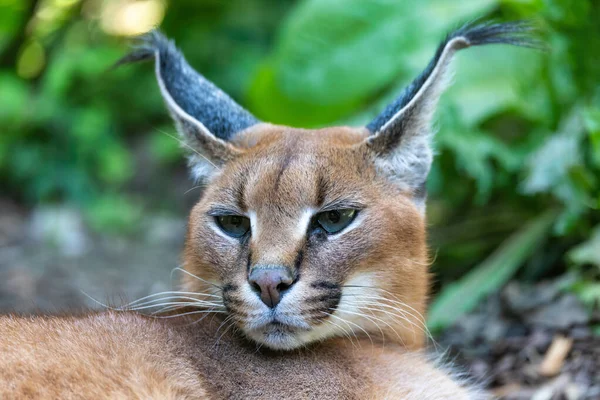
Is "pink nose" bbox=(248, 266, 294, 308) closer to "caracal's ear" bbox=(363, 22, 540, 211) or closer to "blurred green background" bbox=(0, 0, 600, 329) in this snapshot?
"caracal's ear" bbox=(363, 22, 540, 211)

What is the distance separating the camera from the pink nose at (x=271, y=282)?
378 cm

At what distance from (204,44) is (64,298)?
4683 mm

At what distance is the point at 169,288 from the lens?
747 cm

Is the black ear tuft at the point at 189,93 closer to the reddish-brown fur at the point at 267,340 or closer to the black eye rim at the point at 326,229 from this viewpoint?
the reddish-brown fur at the point at 267,340

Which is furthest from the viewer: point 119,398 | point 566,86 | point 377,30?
point 377,30

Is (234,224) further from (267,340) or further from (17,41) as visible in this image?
(17,41)

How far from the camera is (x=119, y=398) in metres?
3.59

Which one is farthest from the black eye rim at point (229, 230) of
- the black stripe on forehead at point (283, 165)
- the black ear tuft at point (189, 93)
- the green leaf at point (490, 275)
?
the green leaf at point (490, 275)

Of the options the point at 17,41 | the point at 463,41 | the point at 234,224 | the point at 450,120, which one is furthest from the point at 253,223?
the point at 17,41

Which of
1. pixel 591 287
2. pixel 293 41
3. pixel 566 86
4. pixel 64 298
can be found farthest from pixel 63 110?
pixel 591 287

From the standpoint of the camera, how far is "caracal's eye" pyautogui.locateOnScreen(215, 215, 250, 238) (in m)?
→ 4.26

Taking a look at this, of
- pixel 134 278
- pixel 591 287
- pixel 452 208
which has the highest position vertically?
pixel 591 287

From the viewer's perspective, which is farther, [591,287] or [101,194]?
[101,194]

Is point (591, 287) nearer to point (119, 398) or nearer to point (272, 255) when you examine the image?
point (272, 255)
